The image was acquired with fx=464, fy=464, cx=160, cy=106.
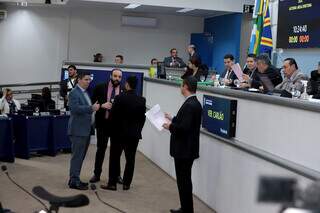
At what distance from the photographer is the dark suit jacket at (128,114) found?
18.9ft

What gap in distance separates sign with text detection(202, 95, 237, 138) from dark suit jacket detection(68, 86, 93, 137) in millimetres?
1417

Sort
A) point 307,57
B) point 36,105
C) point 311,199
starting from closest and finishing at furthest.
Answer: point 311,199
point 307,57
point 36,105

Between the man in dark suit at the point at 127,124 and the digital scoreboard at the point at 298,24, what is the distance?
3.48 metres

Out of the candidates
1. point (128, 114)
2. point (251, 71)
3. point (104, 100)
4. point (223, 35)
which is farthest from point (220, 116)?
point (223, 35)

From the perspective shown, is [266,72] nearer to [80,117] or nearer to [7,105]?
[80,117]

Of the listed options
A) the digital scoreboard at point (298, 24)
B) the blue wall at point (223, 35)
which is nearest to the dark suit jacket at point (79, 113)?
the digital scoreboard at point (298, 24)

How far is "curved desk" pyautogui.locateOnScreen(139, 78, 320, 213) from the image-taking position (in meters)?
3.56

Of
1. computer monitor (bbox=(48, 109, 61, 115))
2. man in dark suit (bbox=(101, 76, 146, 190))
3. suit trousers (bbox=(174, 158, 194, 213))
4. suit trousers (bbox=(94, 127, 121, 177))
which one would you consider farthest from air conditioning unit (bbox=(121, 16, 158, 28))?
suit trousers (bbox=(174, 158, 194, 213))

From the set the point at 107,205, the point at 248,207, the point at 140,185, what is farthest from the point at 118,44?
the point at 248,207

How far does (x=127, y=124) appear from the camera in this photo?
19.1 feet

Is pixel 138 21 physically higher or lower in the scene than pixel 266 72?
higher

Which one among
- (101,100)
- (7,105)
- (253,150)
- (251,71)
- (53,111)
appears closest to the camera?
(253,150)

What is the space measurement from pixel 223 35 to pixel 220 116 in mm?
9421

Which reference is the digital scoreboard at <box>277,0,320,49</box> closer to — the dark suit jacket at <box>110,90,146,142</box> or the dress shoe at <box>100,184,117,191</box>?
the dark suit jacket at <box>110,90,146,142</box>
